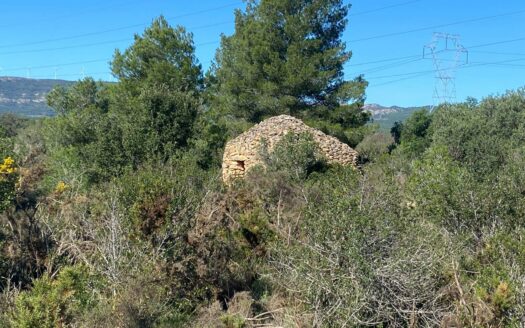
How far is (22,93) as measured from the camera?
141 meters

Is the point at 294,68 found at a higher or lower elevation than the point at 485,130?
higher

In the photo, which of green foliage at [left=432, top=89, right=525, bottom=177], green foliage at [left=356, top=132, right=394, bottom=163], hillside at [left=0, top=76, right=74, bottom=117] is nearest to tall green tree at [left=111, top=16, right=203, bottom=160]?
green foliage at [left=356, top=132, right=394, bottom=163]

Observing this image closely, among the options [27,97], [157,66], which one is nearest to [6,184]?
[157,66]

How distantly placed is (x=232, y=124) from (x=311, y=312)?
65.6 feet

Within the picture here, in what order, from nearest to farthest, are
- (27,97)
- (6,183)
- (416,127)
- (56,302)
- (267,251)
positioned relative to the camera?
(56,302)
(6,183)
(267,251)
(416,127)
(27,97)

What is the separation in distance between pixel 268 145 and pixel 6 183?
9.09 m

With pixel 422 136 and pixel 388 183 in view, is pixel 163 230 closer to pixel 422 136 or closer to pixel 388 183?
pixel 388 183

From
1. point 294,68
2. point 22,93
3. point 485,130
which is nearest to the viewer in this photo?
point 485,130

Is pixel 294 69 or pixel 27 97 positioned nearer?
pixel 294 69

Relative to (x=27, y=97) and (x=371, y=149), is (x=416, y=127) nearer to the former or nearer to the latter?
(x=371, y=149)

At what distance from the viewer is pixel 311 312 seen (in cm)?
699

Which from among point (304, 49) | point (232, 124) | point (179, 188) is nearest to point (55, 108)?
point (232, 124)

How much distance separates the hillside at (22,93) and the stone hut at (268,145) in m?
114

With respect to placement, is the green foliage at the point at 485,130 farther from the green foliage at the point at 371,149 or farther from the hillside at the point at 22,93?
the hillside at the point at 22,93
